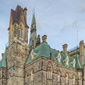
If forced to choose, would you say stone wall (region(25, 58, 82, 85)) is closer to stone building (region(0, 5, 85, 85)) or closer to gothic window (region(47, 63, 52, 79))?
stone building (region(0, 5, 85, 85))

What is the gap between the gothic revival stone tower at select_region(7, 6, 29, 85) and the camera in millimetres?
36531

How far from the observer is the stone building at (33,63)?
3309 cm

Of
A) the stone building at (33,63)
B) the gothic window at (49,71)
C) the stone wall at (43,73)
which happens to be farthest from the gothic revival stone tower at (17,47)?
the gothic window at (49,71)

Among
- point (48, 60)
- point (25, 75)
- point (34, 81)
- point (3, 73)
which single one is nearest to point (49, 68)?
point (48, 60)

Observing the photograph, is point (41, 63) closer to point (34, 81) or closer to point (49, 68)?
point (49, 68)

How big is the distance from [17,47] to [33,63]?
6419 millimetres

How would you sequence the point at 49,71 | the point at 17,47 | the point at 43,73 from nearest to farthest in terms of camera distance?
→ 1. the point at 43,73
2. the point at 49,71
3. the point at 17,47

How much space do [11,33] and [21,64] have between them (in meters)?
9.33

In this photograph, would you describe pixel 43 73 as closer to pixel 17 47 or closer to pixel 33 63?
pixel 33 63

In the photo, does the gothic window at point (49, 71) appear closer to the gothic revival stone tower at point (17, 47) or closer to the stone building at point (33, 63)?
the stone building at point (33, 63)

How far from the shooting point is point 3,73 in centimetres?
3866

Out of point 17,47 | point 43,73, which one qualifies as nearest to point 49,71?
point 43,73

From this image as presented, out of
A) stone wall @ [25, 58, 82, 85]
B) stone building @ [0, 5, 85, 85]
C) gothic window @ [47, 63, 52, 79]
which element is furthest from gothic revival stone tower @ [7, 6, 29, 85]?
gothic window @ [47, 63, 52, 79]

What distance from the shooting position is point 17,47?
3847cm
